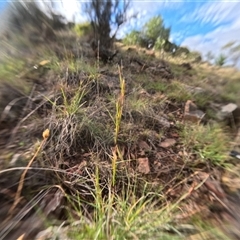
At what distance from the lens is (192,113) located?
8.09 ft

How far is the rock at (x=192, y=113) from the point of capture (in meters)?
2.39

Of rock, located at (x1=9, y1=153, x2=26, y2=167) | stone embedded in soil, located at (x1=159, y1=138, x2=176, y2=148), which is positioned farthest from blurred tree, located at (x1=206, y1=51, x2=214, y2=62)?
rock, located at (x1=9, y1=153, x2=26, y2=167)

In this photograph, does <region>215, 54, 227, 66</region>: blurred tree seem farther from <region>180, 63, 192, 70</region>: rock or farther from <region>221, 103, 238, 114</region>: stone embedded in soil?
<region>221, 103, 238, 114</region>: stone embedded in soil

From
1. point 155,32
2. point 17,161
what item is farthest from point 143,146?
point 155,32

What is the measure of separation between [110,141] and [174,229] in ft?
2.64

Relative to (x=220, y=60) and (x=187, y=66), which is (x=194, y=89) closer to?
(x=220, y=60)

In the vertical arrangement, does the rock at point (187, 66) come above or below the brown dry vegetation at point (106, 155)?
above

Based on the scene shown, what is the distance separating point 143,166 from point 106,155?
0.92ft

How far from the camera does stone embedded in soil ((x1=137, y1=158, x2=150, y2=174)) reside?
174cm

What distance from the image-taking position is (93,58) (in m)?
3.08

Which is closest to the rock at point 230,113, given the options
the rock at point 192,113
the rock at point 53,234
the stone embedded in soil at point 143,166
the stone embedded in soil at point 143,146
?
the rock at point 192,113

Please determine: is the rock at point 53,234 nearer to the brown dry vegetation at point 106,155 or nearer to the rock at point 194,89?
the brown dry vegetation at point 106,155

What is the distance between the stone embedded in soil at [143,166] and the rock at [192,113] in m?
0.80

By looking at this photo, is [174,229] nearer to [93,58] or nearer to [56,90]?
[56,90]
